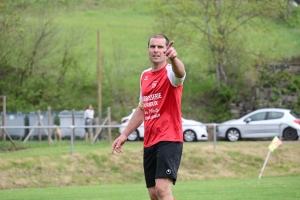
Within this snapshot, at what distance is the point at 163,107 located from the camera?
817 cm

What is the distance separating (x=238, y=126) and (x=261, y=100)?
1091 centimetres

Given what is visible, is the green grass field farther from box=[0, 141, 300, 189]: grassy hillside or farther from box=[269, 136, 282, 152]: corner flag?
box=[269, 136, 282, 152]: corner flag

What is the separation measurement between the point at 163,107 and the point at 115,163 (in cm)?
1687

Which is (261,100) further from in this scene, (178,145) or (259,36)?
(178,145)

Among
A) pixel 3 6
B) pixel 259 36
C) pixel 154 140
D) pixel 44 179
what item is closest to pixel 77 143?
pixel 44 179

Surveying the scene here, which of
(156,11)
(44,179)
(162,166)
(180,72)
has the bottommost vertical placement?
(44,179)

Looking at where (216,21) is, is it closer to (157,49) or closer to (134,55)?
(134,55)

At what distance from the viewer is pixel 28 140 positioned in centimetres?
2945

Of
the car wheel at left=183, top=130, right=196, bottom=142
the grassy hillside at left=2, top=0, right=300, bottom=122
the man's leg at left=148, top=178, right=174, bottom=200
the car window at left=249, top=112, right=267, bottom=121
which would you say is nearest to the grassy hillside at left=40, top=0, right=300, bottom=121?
the grassy hillside at left=2, top=0, right=300, bottom=122

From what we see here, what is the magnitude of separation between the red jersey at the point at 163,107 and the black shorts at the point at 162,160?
75mm

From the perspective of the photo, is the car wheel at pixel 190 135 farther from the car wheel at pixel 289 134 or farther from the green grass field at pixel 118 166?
the car wheel at pixel 289 134

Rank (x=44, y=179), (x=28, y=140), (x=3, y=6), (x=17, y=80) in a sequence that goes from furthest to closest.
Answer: (x=17, y=80) → (x=3, y=6) → (x=28, y=140) → (x=44, y=179)

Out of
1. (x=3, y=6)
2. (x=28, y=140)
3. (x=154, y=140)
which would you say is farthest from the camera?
(x=3, y=6)

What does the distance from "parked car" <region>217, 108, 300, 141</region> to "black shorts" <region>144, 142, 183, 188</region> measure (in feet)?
59.7
